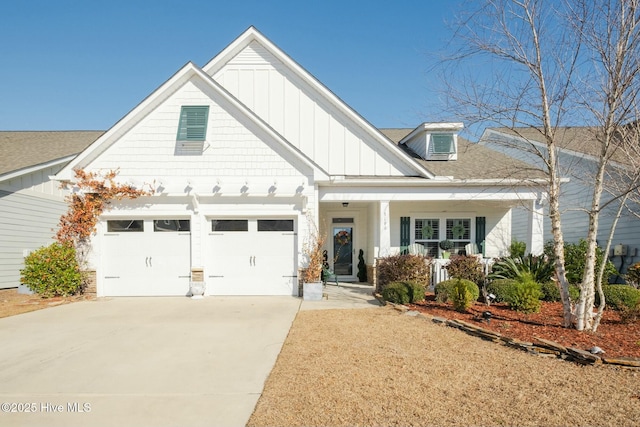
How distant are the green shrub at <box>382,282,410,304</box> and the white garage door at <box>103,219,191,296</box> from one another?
578 centimetres

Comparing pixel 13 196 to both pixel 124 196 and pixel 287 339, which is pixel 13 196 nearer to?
pixel 124 196

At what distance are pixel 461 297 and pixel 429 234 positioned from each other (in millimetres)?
5780

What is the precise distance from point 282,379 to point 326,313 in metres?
4.20

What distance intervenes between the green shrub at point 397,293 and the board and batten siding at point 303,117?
454cm

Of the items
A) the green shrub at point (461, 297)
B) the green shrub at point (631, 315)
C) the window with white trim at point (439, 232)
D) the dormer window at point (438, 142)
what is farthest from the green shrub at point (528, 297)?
the dormer window at point (438, 142)

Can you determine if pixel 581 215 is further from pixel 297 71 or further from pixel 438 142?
pixel 297 71

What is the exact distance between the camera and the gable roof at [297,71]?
1327 cm

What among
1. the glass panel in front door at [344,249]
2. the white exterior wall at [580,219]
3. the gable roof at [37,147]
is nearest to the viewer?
the white exterior wall at [580,219]

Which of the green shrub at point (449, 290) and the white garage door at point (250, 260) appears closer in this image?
the green shrub at point (449, 290)

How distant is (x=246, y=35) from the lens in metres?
13.8

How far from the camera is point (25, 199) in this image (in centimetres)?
1430

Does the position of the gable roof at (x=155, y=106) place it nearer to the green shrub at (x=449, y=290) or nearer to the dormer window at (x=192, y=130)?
the dormer window at (x=192, y=130)

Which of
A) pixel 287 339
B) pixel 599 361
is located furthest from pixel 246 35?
pixel 599 361

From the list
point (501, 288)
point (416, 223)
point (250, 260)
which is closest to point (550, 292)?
point (501, 288)
